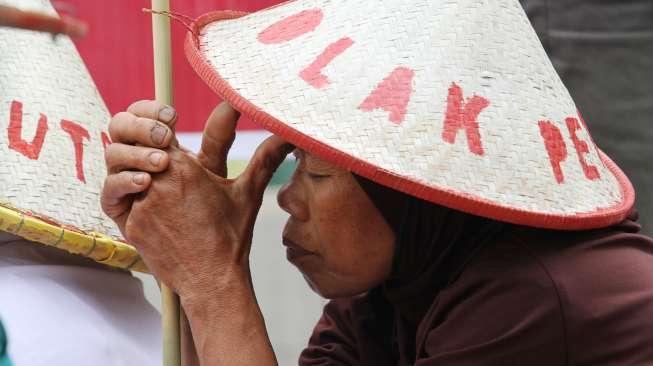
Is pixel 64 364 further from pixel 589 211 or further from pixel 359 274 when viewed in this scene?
pixel 589 211

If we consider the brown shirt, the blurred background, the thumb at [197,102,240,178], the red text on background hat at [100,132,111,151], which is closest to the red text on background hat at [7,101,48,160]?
the red text on background hat at [100,132,111,151]

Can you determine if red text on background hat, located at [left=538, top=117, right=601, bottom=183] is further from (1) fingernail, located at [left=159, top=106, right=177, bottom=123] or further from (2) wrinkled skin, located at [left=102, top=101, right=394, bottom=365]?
(1) fingernail, located at [left=159, top=106, right=177, bottom=123]

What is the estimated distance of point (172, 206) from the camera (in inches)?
62.2

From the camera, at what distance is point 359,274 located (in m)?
1.61

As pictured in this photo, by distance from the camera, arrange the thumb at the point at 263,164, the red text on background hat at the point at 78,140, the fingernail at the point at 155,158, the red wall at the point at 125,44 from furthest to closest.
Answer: the red wall at the point at 125,44 → the red text on background hat at the point at 78,140 → the thumb at the point at 263,164 → the fingernail at the point at 155,158

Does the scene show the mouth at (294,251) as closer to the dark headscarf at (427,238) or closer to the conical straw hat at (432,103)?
the dark headscarf at (427,238)

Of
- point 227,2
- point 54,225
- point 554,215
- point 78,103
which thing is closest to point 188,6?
point 227,2

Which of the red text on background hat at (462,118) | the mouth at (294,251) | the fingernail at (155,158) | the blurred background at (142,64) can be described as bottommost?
the blurred background at (142,64)

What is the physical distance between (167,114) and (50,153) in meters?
0.29

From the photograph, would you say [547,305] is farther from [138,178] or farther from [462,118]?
[138,178]

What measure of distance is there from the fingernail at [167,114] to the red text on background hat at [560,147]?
19.9 inches

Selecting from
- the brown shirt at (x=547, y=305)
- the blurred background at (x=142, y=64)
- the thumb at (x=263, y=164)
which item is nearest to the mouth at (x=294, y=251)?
the thumb at (x=263, y=164)

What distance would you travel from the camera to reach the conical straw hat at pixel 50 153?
170 centimetres

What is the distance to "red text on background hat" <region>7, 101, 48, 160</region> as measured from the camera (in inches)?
68.2
